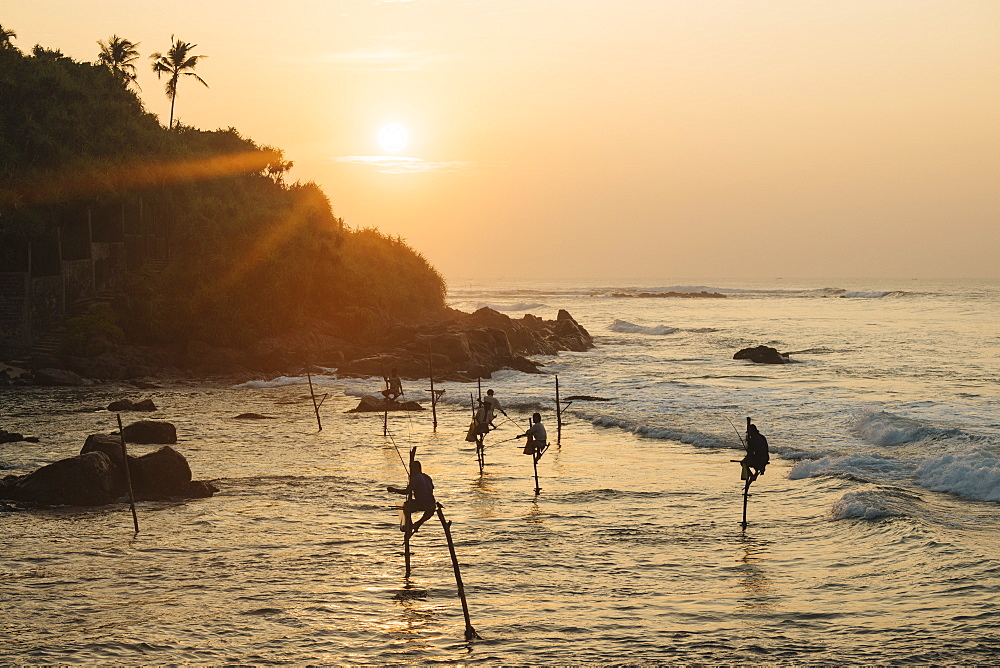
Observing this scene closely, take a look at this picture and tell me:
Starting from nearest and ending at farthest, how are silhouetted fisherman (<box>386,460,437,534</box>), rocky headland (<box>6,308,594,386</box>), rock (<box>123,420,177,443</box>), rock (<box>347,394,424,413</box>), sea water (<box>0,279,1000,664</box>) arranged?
sea water (<box>0,279,1000,664</box>) → silhouetted fisherman (<box>386,460,437,534</box>) → rock (<box>123,420,177,443</box>) → rock (<box>347,394,424,413</box>) → rocky headland (<box>6,308,594,386</box>)

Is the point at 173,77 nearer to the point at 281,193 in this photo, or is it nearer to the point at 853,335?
the point at 281,193

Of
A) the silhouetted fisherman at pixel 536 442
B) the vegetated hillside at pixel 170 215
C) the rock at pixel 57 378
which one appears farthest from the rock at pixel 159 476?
the vegetated hillside at pixel 170 215

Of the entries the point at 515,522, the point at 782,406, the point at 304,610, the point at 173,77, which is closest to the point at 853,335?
the point at 782,406

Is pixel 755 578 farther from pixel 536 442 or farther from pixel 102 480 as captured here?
pixel 102 480

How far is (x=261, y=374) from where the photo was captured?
50312 mm

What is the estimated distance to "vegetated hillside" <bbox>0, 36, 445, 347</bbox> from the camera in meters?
50.0

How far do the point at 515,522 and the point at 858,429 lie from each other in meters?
18.4

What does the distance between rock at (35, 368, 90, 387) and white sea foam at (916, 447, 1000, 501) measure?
35592 millimetres

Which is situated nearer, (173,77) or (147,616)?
(147,616)

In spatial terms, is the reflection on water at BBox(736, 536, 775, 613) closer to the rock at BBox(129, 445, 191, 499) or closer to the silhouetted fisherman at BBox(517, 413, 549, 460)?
the silhouetted fisherman at BBox(517, 413, 549, 460)

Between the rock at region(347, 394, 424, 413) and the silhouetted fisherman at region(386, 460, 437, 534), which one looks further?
the rock at region(347, 394, 424, 413)

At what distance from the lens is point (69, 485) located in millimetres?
19859

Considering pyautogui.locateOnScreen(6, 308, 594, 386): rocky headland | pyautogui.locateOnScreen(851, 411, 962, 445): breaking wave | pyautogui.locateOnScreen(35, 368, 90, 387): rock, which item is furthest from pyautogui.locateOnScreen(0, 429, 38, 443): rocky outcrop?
pyautogui.locateOnScreen(851, 411, 962, 445): breaking wave

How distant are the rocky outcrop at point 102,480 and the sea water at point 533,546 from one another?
68cm
